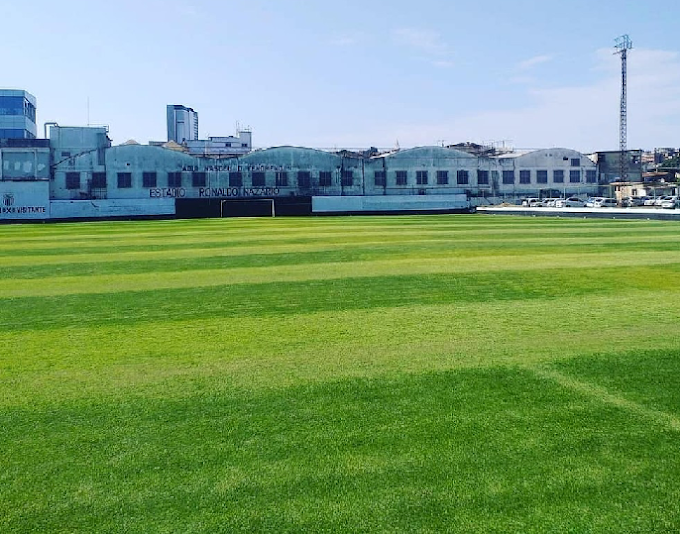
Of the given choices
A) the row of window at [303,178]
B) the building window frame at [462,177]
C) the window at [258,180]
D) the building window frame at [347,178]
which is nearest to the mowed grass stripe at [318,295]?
the window at [258,180]

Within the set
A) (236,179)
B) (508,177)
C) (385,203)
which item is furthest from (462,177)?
(236,179)

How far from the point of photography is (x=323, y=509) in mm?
4316

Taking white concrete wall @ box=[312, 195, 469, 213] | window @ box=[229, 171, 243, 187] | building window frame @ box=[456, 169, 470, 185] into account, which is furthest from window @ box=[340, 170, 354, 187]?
building window frame @ box=[456, 169, 470, 185]

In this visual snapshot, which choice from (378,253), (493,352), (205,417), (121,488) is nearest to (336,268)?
(378,253)

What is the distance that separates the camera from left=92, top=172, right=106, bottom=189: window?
69125mm

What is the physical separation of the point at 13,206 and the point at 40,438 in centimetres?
5878

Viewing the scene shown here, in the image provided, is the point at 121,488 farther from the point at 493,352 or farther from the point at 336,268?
the point at 336,268

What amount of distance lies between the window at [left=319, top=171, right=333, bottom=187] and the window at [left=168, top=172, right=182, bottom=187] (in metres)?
14.7

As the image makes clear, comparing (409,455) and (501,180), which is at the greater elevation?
(501,180)

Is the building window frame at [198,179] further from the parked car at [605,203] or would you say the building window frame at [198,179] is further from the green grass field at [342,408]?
the green grass field at [342,408]

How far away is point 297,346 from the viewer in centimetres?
867

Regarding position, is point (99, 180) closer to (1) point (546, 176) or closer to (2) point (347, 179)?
(2) point (347, 179)

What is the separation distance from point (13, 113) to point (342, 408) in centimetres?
13681

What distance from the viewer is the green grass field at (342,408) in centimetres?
435
